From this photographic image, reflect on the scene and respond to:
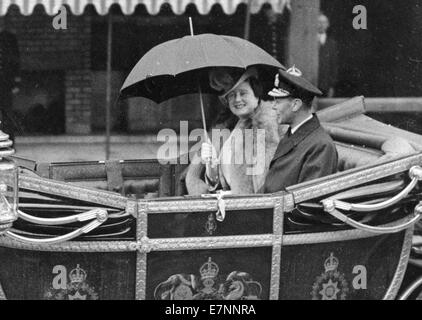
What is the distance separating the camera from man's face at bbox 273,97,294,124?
4.20m

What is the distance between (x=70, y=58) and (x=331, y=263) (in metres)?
5.79

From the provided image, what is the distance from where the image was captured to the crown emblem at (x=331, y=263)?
392 cm

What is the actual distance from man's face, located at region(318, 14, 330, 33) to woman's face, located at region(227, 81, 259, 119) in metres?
4.38

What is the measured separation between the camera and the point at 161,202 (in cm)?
368

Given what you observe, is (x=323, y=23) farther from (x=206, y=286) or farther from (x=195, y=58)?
(x=206, y=286)

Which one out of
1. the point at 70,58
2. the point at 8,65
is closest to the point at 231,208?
the point at 8,65

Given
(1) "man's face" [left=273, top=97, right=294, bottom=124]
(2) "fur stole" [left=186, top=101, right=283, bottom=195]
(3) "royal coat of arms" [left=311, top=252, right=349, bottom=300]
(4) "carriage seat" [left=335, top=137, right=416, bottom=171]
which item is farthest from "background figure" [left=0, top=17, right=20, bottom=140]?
(3) "royal coat of arms" [left=311, top=252, right=349, bottom=300]

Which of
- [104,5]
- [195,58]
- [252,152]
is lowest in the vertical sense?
[252,152]

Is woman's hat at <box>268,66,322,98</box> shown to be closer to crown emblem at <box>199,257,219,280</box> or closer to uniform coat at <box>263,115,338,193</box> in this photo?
uniform coat at <box>263,115,338,193</box>

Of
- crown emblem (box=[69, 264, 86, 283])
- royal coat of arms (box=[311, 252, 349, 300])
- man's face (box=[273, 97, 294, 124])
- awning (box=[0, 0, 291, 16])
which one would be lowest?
royal coat of arms (box=[311, 252, 349, 300])

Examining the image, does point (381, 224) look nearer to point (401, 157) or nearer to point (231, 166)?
point (401, 157)

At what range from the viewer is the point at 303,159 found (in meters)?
4.11

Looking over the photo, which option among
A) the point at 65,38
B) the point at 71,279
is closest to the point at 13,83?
the point at 65,38
